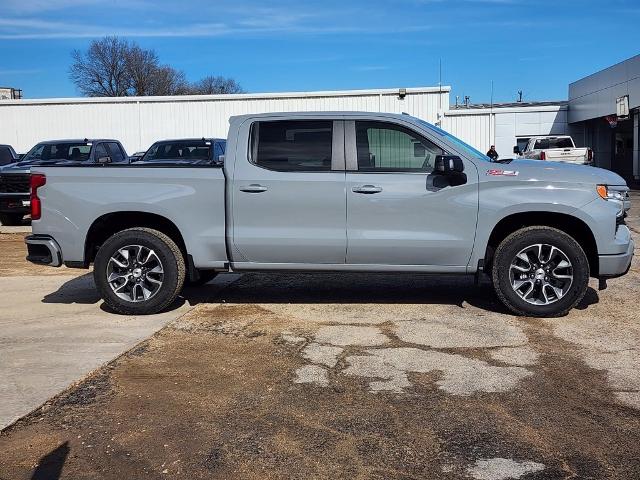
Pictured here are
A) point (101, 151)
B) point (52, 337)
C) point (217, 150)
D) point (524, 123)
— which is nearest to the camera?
point (52, 337)

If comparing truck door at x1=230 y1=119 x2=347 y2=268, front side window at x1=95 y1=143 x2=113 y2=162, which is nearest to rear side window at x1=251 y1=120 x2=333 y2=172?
truck door at x1=230 y1=119 x2=347 y2=268

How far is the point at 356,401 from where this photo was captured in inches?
174

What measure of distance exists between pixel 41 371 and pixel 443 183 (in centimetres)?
383

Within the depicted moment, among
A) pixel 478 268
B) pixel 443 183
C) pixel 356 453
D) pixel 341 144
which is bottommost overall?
pixel 356 453

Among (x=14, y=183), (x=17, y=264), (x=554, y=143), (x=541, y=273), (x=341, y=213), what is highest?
(x=554, y=143)

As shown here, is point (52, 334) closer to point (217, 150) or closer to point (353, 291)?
point (353, 291)

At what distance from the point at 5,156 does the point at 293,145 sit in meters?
13.7

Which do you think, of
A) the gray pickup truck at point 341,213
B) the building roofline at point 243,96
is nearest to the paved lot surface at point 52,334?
the gray pickup truck at point 341,213

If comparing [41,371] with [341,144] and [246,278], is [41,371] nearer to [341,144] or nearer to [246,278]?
[341,144]

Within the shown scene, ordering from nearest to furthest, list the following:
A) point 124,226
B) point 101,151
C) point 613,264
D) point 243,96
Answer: point 613,264
point 124,226
point 101,151
point 243,96

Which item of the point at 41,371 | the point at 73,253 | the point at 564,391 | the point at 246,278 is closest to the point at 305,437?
the point at 564,391

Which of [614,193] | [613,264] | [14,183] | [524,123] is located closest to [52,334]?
[613,264]

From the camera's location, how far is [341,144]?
260 inches

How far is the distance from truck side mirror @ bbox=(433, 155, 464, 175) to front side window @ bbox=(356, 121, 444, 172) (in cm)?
22
